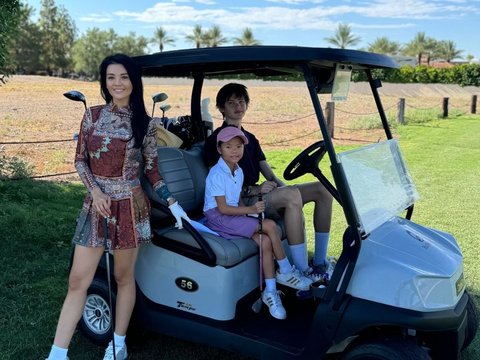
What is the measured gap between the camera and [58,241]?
5.04 m

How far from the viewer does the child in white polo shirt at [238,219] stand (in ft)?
9.75

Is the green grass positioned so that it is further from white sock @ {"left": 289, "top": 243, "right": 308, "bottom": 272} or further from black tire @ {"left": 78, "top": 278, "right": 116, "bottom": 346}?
white sock @ {"left": 289, "top": 243, "right": 308, "bottom": 272}

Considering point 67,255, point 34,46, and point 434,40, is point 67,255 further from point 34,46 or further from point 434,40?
point 434,40

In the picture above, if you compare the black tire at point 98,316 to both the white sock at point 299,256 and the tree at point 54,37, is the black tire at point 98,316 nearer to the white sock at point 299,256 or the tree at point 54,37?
the white sock at point 299,256

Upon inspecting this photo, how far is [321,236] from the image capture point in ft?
11.2

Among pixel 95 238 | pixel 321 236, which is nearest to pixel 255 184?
pixel 321 236

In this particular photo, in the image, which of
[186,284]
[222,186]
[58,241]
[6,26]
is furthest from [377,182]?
[6,26]

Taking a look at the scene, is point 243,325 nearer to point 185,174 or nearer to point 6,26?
point 185,174

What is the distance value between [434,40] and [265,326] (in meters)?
87.9

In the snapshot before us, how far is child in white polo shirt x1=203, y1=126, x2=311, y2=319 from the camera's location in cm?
297

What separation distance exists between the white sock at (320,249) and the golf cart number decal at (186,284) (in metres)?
0.81

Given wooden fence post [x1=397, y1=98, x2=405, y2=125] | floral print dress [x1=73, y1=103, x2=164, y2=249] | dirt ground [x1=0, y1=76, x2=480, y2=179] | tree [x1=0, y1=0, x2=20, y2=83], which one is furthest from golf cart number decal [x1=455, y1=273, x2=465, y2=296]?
wooden fence post [x1=397, y1=98, x2=405, y2=125]

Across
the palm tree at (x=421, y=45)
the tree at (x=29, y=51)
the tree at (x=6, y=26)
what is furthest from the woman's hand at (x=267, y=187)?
the palm tree at (x=421, y=45)

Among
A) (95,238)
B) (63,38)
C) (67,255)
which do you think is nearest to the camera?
(95,238)
